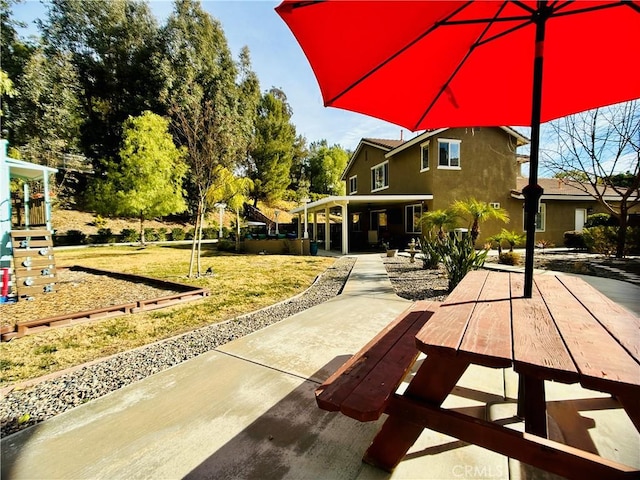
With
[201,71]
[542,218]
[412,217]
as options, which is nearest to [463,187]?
[412,217]

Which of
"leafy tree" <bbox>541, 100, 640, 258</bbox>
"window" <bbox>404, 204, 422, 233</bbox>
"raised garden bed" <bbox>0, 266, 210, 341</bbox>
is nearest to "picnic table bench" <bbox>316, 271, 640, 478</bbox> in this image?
"raised garden bed" <bbox>0, 266, 210, 341</bbox>

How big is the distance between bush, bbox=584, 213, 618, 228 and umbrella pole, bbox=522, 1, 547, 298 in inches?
722

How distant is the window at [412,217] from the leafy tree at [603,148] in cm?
581

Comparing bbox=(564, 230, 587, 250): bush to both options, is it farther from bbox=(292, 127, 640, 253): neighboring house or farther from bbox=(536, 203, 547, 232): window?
bbox=(536, 203, 547, 232): window

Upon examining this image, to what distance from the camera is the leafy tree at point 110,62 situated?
24375mm

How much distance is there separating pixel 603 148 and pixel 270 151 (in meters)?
30.4

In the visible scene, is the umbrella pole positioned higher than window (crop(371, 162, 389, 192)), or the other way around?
window (crop(371, 162, 389, 192))

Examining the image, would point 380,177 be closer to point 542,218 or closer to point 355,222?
point 355,222

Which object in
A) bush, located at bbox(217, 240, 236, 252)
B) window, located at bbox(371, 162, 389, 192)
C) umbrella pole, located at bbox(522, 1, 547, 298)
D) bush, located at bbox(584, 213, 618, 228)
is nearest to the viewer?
umbrella pole, located at bbox(522, 1, 547, 298)

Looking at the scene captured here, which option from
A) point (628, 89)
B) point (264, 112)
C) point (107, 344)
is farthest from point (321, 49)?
point (264, 112)

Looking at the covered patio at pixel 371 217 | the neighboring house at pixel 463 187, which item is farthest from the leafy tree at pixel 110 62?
the neighboring house at pixel 463 187

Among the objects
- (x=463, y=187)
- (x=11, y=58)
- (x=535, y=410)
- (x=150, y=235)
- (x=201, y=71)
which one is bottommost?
(x=535, y=410)

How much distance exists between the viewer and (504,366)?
3.81ft

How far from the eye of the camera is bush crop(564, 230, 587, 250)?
1435 cm
